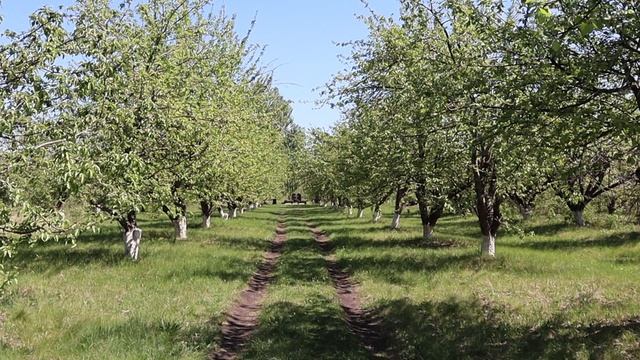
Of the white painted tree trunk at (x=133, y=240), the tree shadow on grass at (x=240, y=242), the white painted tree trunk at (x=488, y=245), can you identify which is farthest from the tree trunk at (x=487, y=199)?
the white painted tree trunk at (x=133, y=240)

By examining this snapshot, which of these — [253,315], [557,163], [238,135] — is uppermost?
[238,135]

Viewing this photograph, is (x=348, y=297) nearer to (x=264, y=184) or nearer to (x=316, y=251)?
(x=316, y=251)

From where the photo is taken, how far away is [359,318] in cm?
1614

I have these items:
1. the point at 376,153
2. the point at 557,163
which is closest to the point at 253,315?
the point at 557,163

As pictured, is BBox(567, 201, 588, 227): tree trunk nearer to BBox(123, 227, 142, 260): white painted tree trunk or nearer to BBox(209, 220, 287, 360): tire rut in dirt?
BBox(209, 220, 287, 360): tire rut in dirt

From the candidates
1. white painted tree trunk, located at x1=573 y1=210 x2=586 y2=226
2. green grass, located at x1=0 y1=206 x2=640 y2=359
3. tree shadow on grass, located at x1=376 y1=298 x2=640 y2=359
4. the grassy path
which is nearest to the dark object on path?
white painted tree trunk, located at x1=573 y1=210 x2=586 y2=226

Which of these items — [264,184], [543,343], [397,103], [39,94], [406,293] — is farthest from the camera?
[264,184]

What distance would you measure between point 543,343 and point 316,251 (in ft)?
64.5

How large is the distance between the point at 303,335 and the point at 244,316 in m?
3.09

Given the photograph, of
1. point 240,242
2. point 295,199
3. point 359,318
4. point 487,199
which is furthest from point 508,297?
point 295,199

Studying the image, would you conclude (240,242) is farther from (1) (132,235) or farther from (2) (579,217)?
(2) (579,217)

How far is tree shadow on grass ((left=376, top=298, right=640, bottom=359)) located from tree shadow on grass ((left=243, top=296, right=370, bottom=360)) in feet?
4.31

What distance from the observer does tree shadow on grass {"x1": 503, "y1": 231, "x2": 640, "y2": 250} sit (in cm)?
2761

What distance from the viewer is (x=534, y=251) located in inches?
1033
